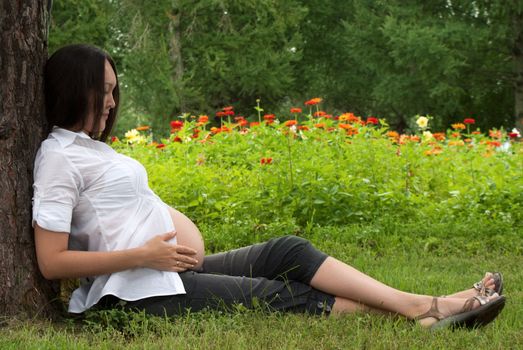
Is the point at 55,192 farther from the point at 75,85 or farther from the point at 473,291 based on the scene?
the point at 473,291

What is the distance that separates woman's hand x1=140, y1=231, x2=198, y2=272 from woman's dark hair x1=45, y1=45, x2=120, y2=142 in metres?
0.56

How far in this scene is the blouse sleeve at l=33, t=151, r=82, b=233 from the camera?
3.21 m

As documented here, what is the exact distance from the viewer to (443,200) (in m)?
6.89

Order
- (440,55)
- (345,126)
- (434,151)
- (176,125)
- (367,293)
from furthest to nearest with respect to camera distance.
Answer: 1. (440,55)
2. (434,151)
3. (176,125)
4. (345,126)
5. (367,293)

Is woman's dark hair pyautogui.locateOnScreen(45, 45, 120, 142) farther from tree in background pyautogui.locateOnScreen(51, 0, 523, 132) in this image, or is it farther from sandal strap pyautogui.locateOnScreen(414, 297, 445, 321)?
tree in background pyautogui.locateOnScreen(51, 0, 523, 132)

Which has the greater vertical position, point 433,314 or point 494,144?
point 494,144

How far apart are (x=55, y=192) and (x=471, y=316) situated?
1.83m

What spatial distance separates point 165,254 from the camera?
3.30 m

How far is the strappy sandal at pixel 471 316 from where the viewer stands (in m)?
3.41

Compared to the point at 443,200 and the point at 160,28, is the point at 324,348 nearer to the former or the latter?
the point at 443,200

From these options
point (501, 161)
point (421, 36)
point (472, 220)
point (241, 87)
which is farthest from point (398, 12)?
point (472, 220)

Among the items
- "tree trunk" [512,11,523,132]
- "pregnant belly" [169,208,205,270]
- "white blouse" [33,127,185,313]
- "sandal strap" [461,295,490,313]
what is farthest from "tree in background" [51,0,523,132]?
"white blouse" [33,127,185,313]

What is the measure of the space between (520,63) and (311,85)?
287 inches

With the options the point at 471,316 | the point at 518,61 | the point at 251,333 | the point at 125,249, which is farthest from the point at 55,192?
the point at 518,61
